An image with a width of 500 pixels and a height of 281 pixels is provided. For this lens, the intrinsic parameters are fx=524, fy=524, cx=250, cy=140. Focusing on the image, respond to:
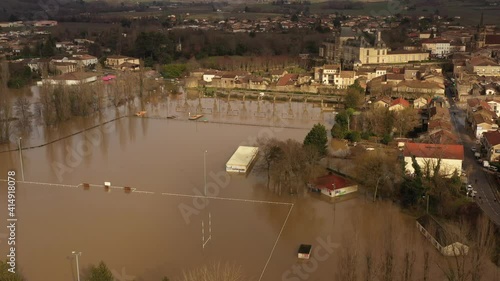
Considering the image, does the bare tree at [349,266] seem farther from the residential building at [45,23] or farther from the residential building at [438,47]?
the residential building at [45,23]

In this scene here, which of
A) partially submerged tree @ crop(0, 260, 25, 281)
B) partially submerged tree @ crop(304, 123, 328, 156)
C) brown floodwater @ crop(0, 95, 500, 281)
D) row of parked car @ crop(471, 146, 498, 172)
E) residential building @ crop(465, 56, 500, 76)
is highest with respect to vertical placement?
residential building @ crop(465, 56, 500, 76)

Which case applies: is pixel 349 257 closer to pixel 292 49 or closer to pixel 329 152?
pixel 329 152

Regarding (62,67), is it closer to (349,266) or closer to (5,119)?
(5,119)

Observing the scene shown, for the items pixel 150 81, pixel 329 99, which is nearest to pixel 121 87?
pixel 150 81

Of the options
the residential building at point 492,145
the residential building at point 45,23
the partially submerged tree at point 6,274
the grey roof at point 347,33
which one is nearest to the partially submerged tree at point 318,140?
the residential building at point 492,145

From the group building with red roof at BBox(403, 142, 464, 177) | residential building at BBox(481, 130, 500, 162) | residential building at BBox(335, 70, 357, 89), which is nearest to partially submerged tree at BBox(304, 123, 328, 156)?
building with red roof at BBox(403, 142, 464, 177)

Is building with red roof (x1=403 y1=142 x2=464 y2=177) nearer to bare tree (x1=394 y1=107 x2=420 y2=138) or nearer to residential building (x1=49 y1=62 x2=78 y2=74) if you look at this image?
bare tree (x1=394 y1=107 x2=420 y2=138)
